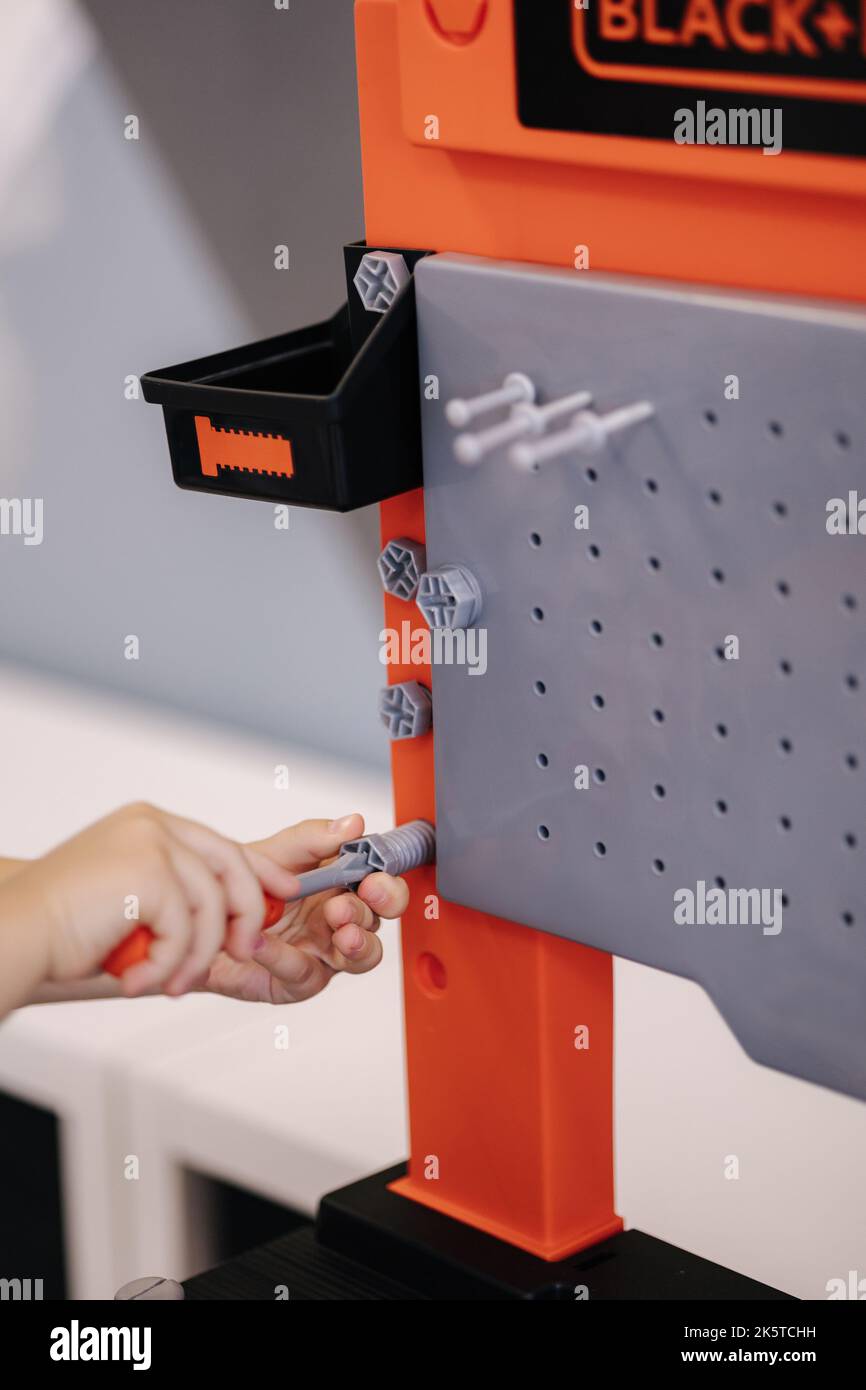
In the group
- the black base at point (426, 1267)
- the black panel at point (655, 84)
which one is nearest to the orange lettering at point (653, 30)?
the black panel at point (655, 84)

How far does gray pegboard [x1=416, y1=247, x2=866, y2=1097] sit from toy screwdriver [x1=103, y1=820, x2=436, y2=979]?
0.14 feet

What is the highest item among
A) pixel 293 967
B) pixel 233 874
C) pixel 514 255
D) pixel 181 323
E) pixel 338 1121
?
pixel 514 255

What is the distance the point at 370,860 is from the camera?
84 cm

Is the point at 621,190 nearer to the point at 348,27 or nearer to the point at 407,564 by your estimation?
the point at 407,564

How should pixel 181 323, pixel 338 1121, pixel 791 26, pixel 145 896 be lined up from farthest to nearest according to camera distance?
pixel 181 323 → pixel 338 1121 → pixel 145 896 → pixel 791 26

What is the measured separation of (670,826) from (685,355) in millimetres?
192

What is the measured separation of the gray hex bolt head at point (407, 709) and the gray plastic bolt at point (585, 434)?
0.56 feet

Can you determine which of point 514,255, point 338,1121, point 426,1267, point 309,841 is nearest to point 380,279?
point 514,255

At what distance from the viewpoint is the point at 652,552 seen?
28.1 inches

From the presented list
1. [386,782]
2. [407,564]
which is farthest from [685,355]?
[386,782]

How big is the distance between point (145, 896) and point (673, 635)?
23cm

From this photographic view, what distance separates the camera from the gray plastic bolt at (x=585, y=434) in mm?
660
